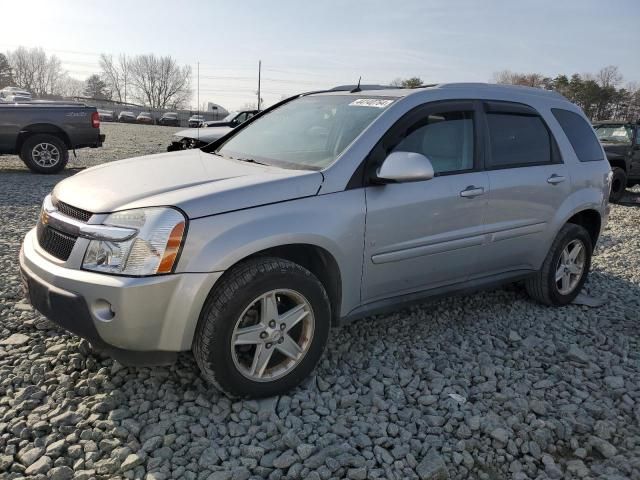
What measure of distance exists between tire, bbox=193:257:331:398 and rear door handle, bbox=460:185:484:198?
1.25 metres

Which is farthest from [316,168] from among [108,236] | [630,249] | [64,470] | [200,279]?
[630,249]

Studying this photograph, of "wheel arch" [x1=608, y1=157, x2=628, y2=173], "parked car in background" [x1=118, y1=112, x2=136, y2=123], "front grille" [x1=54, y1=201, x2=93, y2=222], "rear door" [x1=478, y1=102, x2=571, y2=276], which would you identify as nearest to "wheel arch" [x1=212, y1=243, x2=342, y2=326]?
"front grille" [x1=54, y1=201, x2=93, y2=222]

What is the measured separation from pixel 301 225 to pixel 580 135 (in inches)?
118

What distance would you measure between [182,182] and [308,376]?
1333 mm

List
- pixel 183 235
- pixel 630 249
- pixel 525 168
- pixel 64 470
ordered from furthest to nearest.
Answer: pixel 630 249, pixel 525 168, pixel 183 235, pixel 64 470

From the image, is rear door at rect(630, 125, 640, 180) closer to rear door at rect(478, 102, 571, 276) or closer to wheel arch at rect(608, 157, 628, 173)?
wheel arch at rect(608, 157, 628, 173)

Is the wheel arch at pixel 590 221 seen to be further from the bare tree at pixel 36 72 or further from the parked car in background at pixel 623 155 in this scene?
the bare tree at pixel 36 72

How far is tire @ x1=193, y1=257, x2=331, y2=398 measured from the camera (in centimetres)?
264

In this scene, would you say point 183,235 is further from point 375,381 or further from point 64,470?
point 375,381

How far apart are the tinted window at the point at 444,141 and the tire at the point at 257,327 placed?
1.11m

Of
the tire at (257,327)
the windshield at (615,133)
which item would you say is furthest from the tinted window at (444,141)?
the windshield at (615,133)

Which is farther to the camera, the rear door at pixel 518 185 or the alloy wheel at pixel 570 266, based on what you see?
the alloy wheel at pixel 570 266

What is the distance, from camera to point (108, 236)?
254 cm

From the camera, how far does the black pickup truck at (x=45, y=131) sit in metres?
10.2
